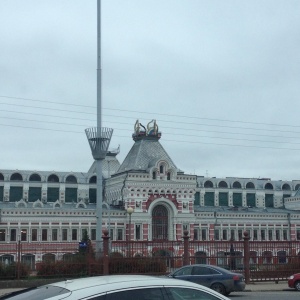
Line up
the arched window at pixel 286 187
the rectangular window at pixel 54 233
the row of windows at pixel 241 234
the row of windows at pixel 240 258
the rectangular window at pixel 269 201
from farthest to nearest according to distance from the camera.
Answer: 1. the arched window at pixel 286 187
2. the rectangular window at pixel 269 201
3. the row of windows at pixel 241 234
4. the rectangular window at pixel 54 233
5. the row of windows at pixel 240 258

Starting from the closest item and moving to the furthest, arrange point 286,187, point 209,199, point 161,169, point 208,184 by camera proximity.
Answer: point 161,169 → point 209,199 → point 208,184 → point 286,187

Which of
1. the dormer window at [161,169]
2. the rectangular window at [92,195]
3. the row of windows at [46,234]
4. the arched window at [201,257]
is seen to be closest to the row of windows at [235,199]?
the dormer window at [161,169]

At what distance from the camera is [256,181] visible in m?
81.4

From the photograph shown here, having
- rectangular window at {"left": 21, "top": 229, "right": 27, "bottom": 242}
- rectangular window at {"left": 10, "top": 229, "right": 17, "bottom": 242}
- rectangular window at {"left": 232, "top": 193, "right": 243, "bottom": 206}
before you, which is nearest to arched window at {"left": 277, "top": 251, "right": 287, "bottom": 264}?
rectangular window at {"left": 21, "top": 229, "right": 27, "bottom": 242}

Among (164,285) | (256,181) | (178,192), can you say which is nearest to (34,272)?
(164,285)

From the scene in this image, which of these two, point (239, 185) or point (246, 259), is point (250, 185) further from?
point (246, 259)

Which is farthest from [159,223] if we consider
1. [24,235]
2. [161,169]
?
[24,235]

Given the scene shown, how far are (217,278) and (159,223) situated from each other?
41.8 metres

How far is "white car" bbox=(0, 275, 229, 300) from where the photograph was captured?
20.6 ft

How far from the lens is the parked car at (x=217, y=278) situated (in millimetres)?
21906

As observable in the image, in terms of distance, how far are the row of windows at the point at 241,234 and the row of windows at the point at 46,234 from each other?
9.66 m

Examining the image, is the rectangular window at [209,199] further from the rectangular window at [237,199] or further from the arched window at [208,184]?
the rectangular window at [237,199]

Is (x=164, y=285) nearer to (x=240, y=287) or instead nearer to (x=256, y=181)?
(x=240, y=287)

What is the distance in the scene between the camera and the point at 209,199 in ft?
253
